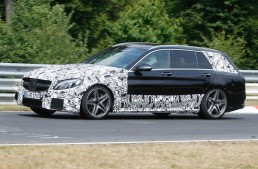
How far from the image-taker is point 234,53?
28.6 metres

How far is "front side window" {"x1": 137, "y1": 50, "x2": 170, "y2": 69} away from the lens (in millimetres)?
17781

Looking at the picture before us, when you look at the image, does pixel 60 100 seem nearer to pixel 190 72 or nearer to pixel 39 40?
pixel 190 72

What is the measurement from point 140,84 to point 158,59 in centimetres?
94

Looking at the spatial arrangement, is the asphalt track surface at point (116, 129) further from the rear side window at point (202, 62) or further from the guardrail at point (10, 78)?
the guardrail at point (10, 78)

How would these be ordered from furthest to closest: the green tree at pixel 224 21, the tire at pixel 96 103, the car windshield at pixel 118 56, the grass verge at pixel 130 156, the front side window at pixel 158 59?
1. the green tree at pixel 224 21
2. the front side window at pixel 158 59
3. the car windshield at pixel 118 56
4. the tire at pixel 96 103
5. the grass verge at pixel 130 156

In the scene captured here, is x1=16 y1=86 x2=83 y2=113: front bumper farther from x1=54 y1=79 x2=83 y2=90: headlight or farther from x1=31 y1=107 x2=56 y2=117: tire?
x1=31 y1=107 x2=56 y2=117: tire

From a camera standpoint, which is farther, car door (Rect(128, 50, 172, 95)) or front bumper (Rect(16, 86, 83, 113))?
car door (Rect(128, 50, 172, 95))

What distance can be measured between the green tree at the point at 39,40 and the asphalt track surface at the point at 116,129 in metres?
5.87

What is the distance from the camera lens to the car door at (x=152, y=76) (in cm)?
1727

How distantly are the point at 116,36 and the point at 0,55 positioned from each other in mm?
10162

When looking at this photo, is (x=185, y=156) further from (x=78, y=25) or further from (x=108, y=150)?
(x=78, y=25)

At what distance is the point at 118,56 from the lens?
701 inches

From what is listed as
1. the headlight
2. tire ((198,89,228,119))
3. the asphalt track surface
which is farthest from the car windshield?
tire ((198,89,228,119))

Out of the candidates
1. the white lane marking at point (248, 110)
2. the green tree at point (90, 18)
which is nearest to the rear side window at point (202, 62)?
the white lane marking at point (248, 110)
